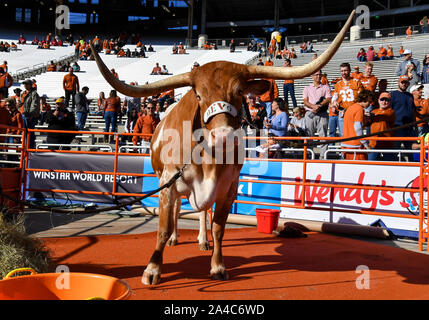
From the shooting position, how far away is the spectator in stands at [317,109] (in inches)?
394

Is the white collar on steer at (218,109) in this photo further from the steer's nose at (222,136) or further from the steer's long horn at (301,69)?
the steer's long horn at (301,69)

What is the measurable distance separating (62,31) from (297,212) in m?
49.6

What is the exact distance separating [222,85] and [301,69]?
29.3 inches

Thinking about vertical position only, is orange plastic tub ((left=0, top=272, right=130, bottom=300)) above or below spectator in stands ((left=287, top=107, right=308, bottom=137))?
below

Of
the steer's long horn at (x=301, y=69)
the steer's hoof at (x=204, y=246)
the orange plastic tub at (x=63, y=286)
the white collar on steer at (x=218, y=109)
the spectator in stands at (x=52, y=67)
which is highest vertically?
the spectator in stands at (x=52, y=67)

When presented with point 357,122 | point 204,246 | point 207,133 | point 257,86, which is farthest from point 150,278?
point 357,122

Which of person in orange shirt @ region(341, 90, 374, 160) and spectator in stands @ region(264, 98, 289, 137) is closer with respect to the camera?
person in orange shirt @ region(341, 90, 374, 160)

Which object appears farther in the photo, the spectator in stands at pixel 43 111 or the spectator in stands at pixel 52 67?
the spectator in stands at pixel 52 67

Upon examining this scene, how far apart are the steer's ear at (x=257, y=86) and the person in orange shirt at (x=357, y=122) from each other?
4142mm

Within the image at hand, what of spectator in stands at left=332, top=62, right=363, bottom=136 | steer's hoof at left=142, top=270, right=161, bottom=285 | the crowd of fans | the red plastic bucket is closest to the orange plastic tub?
steer's hoof at left=142, top=270, right=161, bottom=285

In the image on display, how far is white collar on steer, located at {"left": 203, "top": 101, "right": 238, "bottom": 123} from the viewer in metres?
3.62

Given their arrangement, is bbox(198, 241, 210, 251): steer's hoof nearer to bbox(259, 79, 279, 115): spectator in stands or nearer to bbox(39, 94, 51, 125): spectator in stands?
bbox(259, 79, 279, 115): spectator in stands

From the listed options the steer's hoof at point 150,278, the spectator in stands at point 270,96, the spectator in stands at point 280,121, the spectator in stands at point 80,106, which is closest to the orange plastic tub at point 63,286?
the steer's hoof at point 150,278

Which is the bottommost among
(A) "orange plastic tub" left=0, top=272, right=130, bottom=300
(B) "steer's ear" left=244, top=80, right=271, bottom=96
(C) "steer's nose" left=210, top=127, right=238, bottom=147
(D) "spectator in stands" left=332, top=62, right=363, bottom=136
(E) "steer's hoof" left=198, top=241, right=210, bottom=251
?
(E) "steer's hoof" left=198, top=241, right=210, bottom=251
